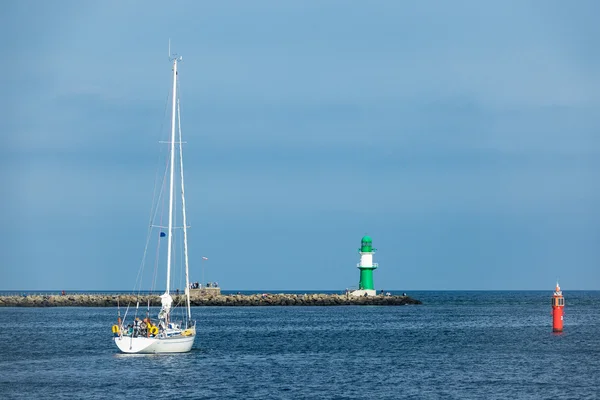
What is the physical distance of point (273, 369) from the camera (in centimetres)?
4891

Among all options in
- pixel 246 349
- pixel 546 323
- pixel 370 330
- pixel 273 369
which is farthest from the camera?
pixel 546 323

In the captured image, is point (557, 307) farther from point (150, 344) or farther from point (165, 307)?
point (150, 344)

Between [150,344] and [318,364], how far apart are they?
8.58 meters

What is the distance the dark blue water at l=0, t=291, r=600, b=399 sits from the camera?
135 ft

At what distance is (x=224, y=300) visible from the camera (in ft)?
415

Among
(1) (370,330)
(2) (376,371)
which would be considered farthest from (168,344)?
(1) (370,330)

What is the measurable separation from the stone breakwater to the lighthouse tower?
118cm

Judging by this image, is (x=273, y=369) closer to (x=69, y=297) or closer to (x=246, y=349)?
(x=246, y=349)

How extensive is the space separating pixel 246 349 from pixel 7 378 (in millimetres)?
17712

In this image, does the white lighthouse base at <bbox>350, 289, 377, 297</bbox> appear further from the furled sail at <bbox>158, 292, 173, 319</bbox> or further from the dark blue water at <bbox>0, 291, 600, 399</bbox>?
the furled sail at <bbox>158, 292, 173, 319</bbox>

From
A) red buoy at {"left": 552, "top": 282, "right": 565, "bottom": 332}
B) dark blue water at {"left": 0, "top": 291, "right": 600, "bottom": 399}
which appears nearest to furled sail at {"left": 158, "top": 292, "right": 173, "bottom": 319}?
dark blue water at {"left": 0, "top": 291, "right": 600, "bottom": 399}

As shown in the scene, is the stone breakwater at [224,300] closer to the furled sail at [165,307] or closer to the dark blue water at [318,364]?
the dark blue water at [318,364]

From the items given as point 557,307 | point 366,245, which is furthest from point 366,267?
point 557,307

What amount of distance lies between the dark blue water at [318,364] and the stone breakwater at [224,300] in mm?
41701
